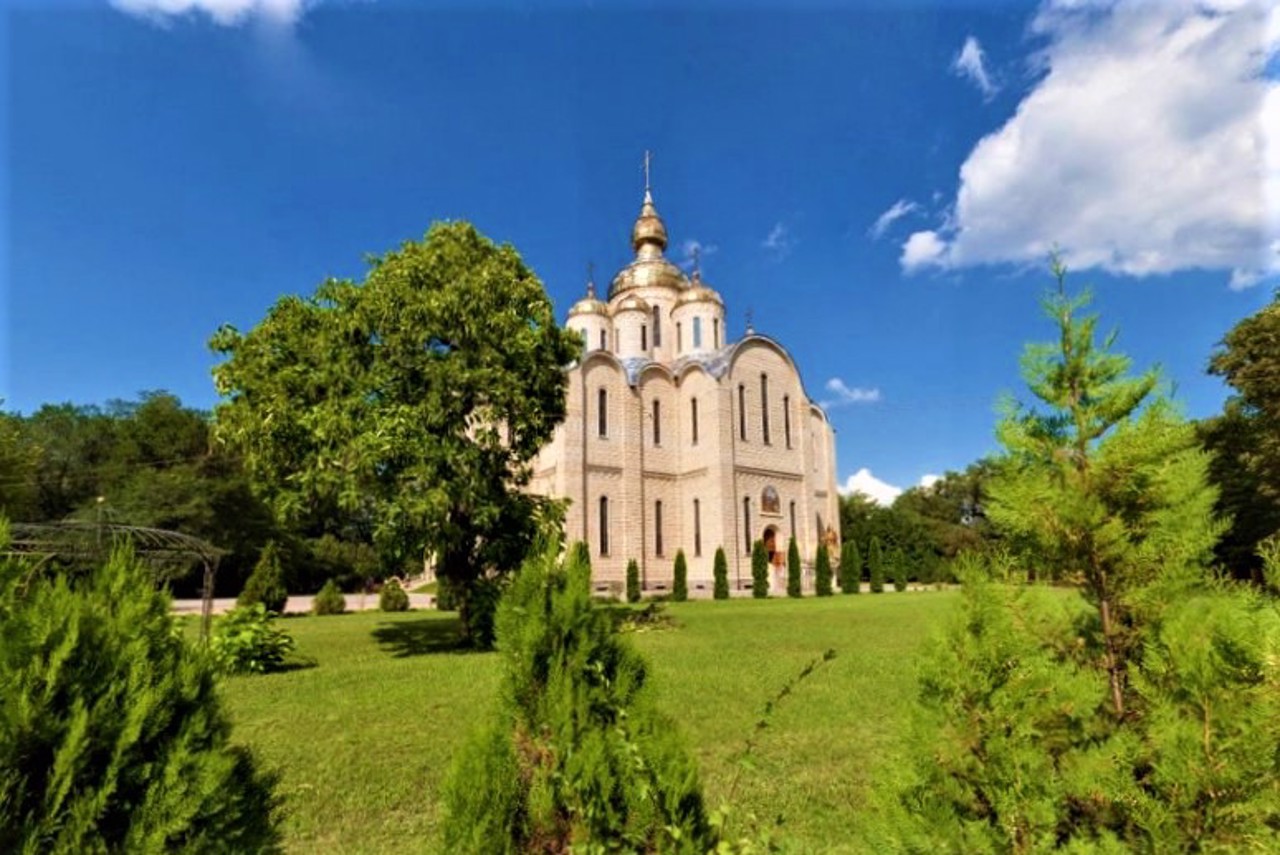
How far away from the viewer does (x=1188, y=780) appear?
6.78 feet

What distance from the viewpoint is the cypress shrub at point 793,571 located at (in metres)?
29.0

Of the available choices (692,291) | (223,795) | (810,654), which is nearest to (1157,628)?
(223,795)

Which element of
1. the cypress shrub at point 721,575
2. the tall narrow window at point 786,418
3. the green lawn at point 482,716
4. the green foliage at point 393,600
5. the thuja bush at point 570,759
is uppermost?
the tall narrow window at point 786,418

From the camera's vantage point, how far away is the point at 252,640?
34.3 feet

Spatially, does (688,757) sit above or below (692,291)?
below

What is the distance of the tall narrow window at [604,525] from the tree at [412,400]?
668 inches

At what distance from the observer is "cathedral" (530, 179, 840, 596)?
99.2 ft

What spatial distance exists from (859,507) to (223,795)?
49583 mm

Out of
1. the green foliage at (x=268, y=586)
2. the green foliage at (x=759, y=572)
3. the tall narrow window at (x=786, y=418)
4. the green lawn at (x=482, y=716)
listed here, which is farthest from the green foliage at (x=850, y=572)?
the green foliage at (x=268, y=586)

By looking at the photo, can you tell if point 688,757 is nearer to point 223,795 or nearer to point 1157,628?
point 223,795

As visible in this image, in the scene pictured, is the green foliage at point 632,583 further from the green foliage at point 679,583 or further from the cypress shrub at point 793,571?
the cypress shrub at point 793,571

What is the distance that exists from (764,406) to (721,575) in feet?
28.2

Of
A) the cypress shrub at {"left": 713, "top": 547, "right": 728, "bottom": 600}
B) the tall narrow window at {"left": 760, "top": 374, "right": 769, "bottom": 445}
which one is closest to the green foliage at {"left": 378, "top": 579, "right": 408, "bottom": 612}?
the cypress shrub at {"left": 713, "top": 547, "right": 728, "bottom": 600}

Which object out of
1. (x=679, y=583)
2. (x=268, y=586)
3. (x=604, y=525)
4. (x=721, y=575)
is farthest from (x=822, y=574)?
(x=268, y=586)
